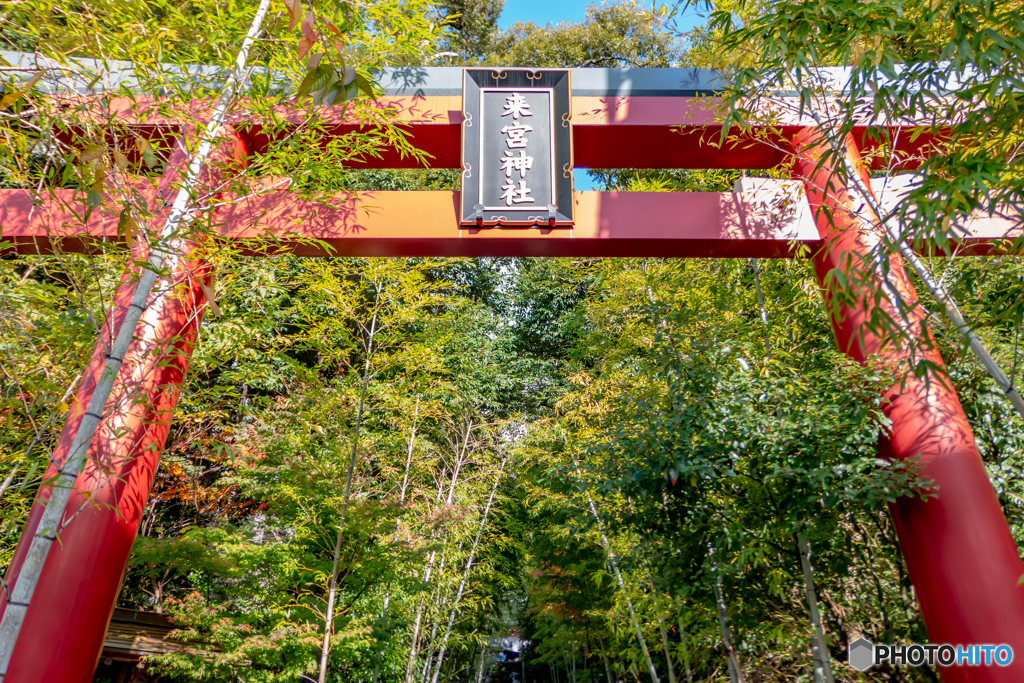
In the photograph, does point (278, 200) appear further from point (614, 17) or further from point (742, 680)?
point (614, 17)

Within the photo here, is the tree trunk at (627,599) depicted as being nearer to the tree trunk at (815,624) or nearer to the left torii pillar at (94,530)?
the tree trunk at (815,624)

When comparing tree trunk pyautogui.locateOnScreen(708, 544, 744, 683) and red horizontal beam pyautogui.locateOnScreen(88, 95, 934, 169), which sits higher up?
red horizontal beam pyautogui.locateOnScreen(88, 95, 934, 169)

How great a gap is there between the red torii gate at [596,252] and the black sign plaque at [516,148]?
9cm

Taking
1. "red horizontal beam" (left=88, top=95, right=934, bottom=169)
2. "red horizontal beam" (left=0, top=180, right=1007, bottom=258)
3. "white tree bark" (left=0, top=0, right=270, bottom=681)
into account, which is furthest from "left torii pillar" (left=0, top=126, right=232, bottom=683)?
"red horizontal beam" (left=88, top=95, right=934, bottom=169)

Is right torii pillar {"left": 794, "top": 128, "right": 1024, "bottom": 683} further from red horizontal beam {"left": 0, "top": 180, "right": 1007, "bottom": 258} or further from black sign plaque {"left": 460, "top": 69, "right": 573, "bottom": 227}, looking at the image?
black sign plaque {"left": 460, "top": 69, "right": 573, "bottom": 227}

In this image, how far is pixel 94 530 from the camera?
2.46 metres

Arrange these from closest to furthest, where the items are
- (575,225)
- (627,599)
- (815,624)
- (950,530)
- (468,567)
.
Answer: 1. (950,530)
2. (815,624)
3. (575,225)
4. (627,599)
5. (468,567)

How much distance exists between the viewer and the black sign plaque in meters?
3.07

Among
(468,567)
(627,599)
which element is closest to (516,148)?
(627,599)
